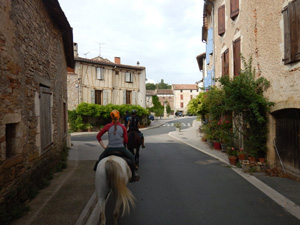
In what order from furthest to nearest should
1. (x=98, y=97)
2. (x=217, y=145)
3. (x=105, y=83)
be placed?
(x=105, y=83)
(x=98, y=97)
(x=217, y=145)

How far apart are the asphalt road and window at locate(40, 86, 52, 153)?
106 inches

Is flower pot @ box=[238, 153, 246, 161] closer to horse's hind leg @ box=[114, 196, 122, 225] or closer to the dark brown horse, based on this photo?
the dark brown horse

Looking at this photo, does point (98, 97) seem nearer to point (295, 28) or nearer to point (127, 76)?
point (127, 76)

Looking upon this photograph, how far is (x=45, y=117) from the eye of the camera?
5715 mm

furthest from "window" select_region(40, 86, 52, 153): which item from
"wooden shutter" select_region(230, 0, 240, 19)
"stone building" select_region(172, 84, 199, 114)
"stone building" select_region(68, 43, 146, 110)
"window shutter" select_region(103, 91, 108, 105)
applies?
"stone building" select_region(172, 84, 199, 114)

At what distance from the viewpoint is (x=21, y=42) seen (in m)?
4.09

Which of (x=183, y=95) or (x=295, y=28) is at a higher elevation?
(x=183, y=95)

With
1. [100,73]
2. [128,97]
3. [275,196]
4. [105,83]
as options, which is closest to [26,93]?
[275,196]

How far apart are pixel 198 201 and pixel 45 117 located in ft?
15.5

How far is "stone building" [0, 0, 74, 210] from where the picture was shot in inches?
134

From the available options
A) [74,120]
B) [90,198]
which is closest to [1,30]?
[90,198]

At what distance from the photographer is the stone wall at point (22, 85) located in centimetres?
338

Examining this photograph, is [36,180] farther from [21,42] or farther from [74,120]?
[74,120]

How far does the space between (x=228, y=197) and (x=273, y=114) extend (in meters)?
3.69
